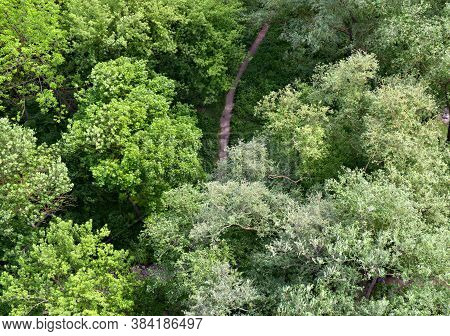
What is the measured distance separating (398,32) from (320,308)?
18.8 metres

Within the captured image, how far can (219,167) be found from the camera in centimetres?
2866

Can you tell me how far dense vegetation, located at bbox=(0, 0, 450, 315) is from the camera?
69.4 ft

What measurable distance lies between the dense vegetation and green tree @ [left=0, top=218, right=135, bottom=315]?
0.10 m

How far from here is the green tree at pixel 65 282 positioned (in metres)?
22.0

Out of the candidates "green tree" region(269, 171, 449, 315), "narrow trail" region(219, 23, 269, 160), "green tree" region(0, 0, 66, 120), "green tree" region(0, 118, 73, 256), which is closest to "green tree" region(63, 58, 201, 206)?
"green tree" region(0, 118, 73, 256)

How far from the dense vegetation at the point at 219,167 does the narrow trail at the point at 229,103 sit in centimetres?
83

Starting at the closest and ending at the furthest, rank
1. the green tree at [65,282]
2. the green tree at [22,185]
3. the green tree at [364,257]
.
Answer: the green tree at [364,257]
the green tree at [65,282]
the green tree at [22,185]

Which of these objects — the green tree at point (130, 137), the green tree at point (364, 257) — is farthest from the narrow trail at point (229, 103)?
the green tree at point (364, 257)

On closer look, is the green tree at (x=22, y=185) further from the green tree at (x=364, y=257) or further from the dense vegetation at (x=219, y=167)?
the green tree at (x=364, y=257)

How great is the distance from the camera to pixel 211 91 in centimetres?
3597

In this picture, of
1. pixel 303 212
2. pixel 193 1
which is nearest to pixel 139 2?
pixel 193 1

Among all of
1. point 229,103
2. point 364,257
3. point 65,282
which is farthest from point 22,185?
point 229,103

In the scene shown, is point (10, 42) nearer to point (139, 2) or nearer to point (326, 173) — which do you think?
point (139, 2)

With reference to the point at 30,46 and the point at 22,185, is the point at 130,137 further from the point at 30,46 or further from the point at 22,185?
the point at 30,46
